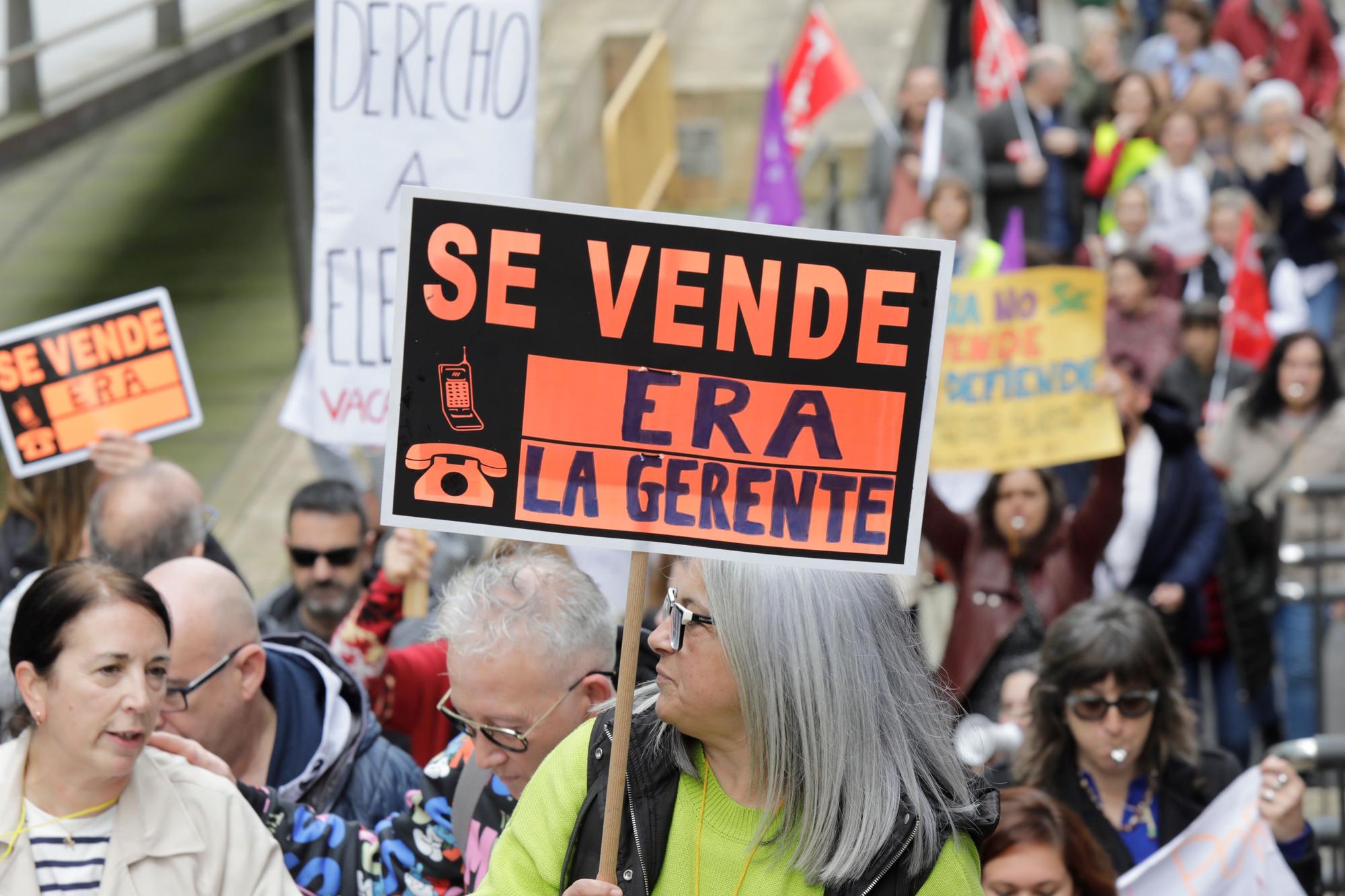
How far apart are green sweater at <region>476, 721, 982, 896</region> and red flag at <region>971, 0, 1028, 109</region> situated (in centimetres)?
975

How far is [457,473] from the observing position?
2.89m

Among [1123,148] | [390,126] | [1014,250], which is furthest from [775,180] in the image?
[390,126]

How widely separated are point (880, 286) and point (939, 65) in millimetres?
14564

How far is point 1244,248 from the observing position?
9227 millimetres

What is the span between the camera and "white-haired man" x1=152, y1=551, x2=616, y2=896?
336 cm

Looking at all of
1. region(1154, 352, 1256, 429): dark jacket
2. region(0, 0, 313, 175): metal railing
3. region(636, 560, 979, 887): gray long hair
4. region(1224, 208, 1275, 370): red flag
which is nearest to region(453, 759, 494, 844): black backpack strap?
region(636, 560, 979, 887): gray long hair

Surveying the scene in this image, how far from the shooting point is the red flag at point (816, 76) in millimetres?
11125

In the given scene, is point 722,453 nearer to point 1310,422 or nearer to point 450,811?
point 450,811

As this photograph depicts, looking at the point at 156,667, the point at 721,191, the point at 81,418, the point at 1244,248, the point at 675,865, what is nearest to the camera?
the point at 675,865

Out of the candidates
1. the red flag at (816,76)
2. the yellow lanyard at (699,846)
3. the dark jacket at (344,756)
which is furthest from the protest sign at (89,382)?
the red flag at (816,76)

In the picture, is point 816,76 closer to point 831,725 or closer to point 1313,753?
point 1313,753

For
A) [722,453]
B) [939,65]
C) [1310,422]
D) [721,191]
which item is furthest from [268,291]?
[722,453]

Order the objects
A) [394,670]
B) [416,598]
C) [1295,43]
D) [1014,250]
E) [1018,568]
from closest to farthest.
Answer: [394,670] < [416,598] < [1018,568] < [1014,250] < [1295,43]

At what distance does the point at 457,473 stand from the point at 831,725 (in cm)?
73
